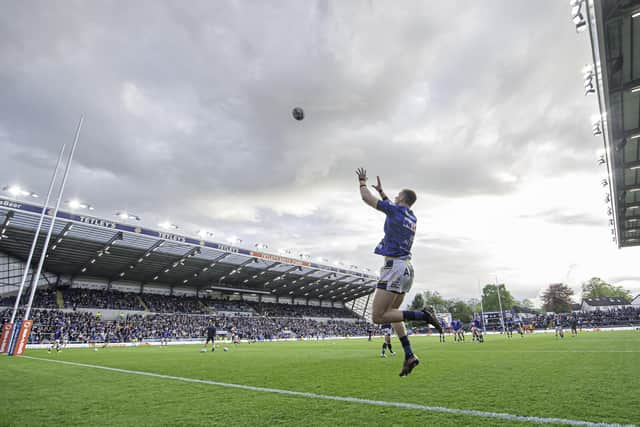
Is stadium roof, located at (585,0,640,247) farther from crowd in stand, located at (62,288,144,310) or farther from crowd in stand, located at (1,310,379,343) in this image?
crowd in stand, located at (62,288,144,310)

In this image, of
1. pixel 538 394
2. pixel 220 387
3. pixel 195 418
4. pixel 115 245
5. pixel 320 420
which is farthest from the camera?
pixel 115 245

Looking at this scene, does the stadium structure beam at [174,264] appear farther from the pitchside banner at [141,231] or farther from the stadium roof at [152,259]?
the pitchside banner at [141,231]

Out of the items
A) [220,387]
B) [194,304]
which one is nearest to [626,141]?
[220,387]

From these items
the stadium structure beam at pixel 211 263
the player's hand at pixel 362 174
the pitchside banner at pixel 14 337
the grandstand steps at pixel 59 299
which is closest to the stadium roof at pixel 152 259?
the stadium structure beam at pixel 211 263

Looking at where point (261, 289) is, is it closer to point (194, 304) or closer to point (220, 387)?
point (194, 304)

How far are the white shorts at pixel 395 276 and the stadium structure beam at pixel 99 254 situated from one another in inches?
1359

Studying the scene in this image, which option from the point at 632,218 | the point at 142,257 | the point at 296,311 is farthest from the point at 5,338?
the point at 296,311

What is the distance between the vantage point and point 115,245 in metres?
35.6

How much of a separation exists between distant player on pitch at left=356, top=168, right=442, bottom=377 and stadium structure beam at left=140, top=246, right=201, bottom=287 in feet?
120

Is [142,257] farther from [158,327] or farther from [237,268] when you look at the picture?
[237,268]

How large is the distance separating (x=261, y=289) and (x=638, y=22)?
180 ft

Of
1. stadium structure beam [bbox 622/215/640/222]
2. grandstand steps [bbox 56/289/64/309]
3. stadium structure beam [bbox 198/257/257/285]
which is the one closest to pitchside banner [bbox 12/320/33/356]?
grandstand steps [bbox 56/289/64/309]

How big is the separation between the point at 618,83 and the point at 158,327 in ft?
140

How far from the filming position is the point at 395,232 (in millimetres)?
4785
